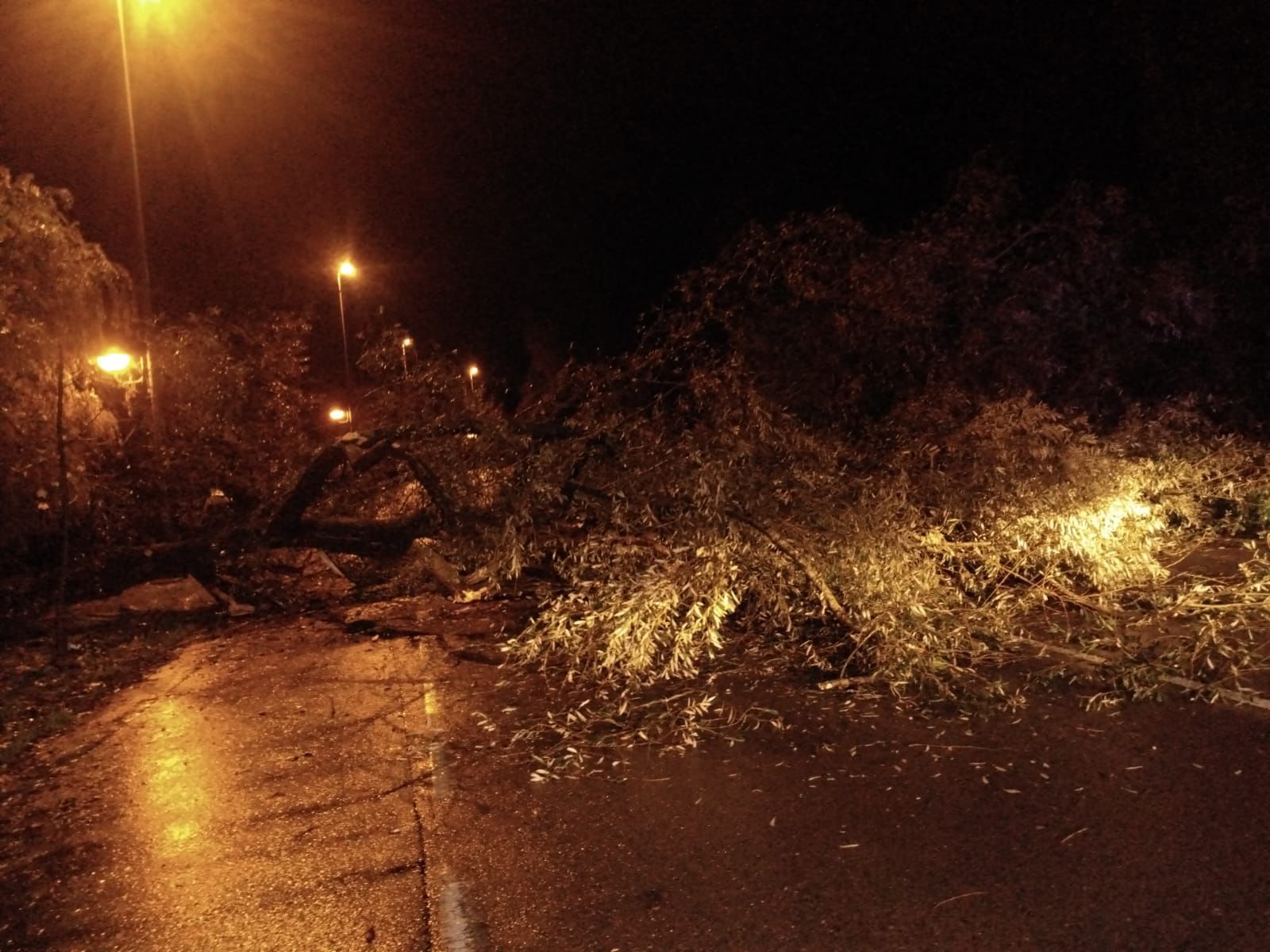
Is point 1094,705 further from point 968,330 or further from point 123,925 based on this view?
point 968,330

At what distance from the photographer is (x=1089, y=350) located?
12.6 m

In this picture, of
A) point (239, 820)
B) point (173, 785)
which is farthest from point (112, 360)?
point (239, 820)

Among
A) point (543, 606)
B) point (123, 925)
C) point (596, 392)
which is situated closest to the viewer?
point (123, 925)

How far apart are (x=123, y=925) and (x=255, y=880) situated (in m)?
0.48

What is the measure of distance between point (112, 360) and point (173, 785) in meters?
5.60

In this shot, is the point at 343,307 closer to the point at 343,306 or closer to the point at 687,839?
the point at 343,306

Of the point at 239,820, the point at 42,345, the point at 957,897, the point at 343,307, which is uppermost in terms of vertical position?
the point at 343,307

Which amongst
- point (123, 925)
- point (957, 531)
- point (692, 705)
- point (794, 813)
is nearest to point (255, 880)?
point (123, 925)

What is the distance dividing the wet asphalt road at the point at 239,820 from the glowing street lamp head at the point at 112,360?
3.35 metres

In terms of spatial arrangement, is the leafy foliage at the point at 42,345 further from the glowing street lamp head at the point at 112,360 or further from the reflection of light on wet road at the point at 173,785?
the reflection of light on wet road at the point at 173,785

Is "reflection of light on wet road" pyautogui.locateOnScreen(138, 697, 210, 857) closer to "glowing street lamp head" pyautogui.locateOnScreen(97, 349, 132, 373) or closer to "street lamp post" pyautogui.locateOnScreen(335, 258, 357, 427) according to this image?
"glowing street lamp head" pyautogui.locateOnScreen(97, 349, 132, 373)

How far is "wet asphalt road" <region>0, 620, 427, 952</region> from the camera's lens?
3965mm

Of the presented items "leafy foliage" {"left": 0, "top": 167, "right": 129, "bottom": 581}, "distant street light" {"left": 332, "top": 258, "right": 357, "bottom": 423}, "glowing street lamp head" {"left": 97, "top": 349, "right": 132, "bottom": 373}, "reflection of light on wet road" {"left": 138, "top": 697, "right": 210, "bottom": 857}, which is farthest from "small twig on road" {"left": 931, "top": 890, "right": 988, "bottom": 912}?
"distant street light" {"left": 332, "top": 258, "right": 357, "bottom": 423}

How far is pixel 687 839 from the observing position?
452cm
